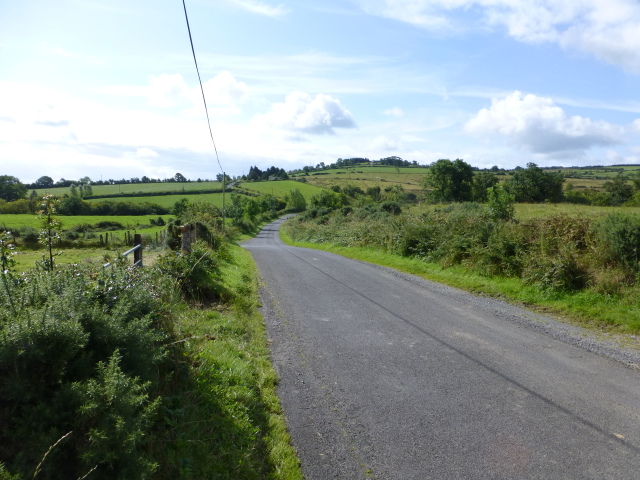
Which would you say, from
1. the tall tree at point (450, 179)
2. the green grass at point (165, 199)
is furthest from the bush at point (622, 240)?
the green grass at point (165, 199)

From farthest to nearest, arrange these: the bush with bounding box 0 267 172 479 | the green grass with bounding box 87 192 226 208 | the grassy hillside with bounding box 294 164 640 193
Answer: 1. the grassy hillside with bounding box 294 164 640 193
2. the green grass with bounding box 87 192 226 208
3. the bush with bounding box 0 267 172 479

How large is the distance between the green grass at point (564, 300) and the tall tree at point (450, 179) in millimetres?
59574

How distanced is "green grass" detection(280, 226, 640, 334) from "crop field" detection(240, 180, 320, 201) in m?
101

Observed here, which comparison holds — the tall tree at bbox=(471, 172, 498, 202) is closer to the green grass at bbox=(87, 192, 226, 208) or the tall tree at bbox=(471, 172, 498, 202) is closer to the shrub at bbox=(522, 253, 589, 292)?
the green grass at bbox=(87, 192, 226, 208)

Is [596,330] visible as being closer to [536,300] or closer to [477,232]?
[536,300]

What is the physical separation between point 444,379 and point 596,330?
163 inches

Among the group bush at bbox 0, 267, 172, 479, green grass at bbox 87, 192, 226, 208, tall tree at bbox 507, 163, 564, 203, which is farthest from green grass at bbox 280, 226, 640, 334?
green grass at bbox 87, 192, 226, 208

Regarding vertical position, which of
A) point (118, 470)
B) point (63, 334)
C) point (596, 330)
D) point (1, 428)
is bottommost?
point (596, 330)

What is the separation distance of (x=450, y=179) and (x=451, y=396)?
6954cm

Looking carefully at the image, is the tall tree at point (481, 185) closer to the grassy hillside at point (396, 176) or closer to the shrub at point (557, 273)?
the grassy hillside at point (396, 176)

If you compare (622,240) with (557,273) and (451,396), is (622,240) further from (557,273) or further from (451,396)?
(451,396)

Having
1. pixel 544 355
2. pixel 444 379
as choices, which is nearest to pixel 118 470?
pixel 444 379

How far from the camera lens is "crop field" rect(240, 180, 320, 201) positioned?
118 meters

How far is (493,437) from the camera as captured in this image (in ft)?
13.9
